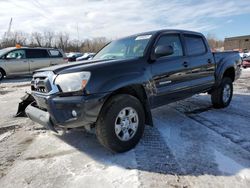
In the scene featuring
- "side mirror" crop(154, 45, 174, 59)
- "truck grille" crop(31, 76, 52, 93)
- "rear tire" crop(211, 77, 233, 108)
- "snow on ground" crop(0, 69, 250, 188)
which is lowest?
"snow on ground" crop(0, 69, 250, 188)

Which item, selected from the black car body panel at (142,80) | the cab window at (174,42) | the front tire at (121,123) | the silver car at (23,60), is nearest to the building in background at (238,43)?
the silver car at (23,60)

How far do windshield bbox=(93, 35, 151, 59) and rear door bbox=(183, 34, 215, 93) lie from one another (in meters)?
1.11

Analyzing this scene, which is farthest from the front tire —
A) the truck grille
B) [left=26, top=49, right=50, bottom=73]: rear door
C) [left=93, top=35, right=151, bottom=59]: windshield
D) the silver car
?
[left=26, top=49, right=50, bottom=73]: rear door

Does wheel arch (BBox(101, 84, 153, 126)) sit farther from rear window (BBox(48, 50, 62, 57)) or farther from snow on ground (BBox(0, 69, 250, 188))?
rear window (BBox(48, 50, 62, 57))

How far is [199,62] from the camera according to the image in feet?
19.2

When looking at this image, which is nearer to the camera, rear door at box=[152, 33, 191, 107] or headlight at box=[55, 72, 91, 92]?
headlight at box=[55, 72, 91, 92]

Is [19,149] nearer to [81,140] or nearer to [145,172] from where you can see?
[81,140]

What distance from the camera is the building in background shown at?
75.1 m

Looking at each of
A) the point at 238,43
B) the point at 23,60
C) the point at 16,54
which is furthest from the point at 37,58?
the point at 238,43

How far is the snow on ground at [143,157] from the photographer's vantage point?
3344 millimetres

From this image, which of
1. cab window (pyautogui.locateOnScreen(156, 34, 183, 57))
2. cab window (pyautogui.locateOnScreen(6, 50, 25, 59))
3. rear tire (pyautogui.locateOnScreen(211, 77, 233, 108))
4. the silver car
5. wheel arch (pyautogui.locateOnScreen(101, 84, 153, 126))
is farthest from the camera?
cab window (pyautogui.locateOnScreen(6, 50, 25, 59))

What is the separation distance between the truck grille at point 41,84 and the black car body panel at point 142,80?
0.08 meters

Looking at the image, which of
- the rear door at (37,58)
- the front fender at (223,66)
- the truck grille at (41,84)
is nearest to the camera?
the truck grille at (41,84)

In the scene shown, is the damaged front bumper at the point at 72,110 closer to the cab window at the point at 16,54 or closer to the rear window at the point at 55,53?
the cab window at the point at 16,54
